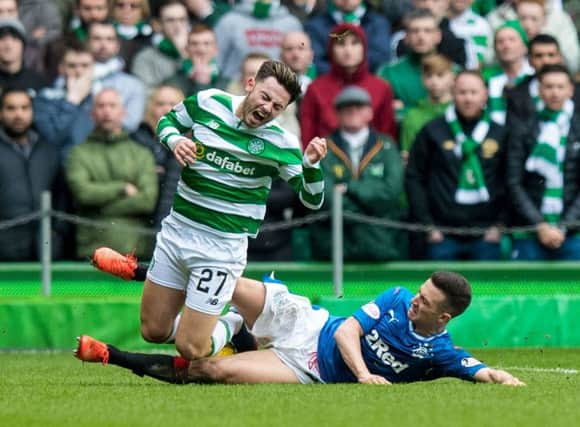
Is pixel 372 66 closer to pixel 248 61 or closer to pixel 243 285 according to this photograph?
pixel 248 61

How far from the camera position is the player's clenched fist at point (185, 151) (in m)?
9.40

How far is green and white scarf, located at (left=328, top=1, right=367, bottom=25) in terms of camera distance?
1594 centimetres

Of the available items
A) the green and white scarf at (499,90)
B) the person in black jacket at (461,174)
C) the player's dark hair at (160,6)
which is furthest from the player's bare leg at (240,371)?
the player's dark hair at (160,6)

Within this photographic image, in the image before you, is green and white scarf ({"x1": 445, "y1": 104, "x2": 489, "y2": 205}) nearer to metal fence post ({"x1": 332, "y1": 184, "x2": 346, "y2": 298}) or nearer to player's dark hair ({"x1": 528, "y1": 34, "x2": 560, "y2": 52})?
metal fence post ({"x1": 332, "y1": 184, "x2": 346, "y2": 298})

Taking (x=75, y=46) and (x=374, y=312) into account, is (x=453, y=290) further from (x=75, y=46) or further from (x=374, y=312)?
(x=75, y=46)

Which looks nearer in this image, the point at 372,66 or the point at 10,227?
the point at 10,227

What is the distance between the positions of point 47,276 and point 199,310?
4.65m

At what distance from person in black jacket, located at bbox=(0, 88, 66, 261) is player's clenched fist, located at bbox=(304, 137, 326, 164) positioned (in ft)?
17.4

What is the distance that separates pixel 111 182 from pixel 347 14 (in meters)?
3.31

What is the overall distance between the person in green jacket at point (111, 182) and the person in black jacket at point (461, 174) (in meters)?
2.53

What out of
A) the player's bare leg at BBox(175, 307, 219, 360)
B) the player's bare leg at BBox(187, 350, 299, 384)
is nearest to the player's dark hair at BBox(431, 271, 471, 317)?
the player's bare leg at BBox(187, 350, 299, 384)

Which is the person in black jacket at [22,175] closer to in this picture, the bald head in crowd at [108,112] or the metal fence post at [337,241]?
the bald head in crowd at [108,112]

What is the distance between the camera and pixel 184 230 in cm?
984

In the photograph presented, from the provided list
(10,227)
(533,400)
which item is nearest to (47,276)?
(10,227)
